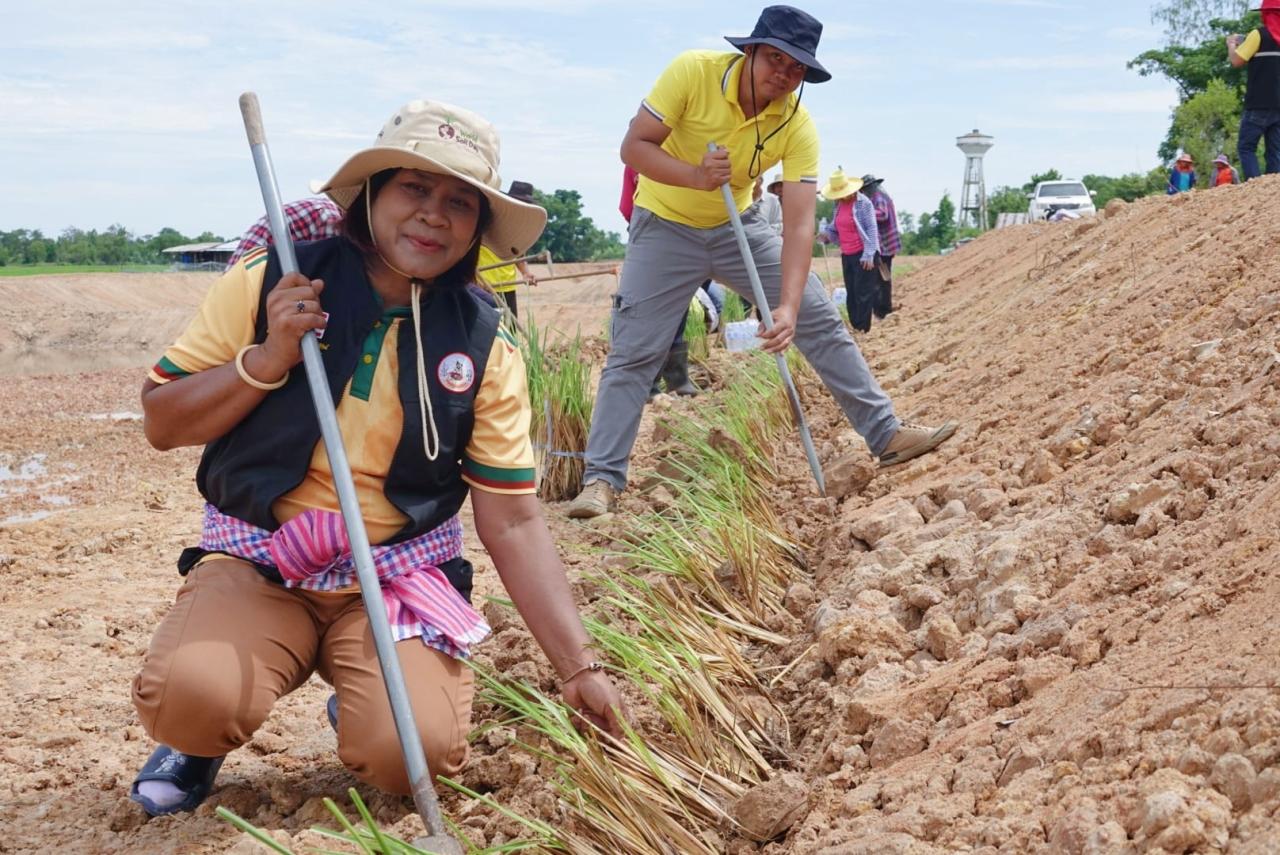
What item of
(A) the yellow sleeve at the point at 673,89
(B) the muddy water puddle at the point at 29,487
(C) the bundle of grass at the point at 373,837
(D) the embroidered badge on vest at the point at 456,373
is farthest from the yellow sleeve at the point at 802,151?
(B) the muddy water puddle at the point at 29,487

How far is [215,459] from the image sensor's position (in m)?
2.09

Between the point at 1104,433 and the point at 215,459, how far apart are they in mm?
2117

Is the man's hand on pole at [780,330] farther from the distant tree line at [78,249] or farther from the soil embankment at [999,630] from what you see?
the distant tree line at [78,249]

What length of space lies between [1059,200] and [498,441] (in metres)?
22.5

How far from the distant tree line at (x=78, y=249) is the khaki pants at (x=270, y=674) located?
39923 millimetres

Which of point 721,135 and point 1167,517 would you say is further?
point 721,135

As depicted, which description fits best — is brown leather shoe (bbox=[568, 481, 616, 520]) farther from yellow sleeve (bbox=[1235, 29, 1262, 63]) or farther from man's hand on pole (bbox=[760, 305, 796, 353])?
yellow sleeve (bbox=[1235, 29, 1262, 63])

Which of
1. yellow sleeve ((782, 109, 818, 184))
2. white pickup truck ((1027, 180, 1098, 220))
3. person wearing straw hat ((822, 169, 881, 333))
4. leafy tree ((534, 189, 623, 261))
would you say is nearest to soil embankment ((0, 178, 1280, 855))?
yellow sleeve ((782, 109, 818, 184))

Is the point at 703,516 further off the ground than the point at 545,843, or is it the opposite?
the point at 703,516

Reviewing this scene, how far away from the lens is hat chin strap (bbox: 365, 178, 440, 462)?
2.05 metres

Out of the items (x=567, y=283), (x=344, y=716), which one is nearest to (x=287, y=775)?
(x=344, y=716)

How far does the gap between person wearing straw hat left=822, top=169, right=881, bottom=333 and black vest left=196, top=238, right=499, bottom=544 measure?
6.96 metres

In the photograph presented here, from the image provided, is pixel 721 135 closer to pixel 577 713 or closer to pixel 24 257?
pixel 577 713

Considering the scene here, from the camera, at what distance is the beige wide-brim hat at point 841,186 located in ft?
28.9
